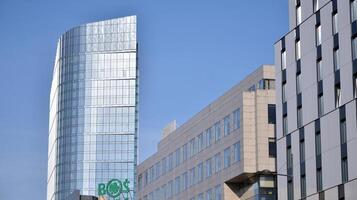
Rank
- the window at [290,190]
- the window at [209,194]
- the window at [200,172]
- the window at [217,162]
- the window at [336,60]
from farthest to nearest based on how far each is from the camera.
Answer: the window at [200,172] < the window at [209,194] < the window at [217,162] < the window at [290,190] < the window at [336,60]

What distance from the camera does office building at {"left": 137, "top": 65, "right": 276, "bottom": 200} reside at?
100625 millimetres

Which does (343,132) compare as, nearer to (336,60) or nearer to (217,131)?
(336,60)

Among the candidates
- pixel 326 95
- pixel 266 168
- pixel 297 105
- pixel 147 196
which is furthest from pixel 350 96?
pixel 147 196

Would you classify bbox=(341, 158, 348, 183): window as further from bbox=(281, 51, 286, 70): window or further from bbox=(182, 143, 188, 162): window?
bbox=(182, 143, 188, 162): window

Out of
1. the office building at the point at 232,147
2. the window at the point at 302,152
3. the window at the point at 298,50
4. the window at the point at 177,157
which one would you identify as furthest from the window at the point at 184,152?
the window at the point at 302,152

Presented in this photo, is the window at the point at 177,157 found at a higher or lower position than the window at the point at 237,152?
higher

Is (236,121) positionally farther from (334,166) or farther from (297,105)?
(334,166)

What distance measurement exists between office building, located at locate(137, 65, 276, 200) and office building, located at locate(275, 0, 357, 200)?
5875mm

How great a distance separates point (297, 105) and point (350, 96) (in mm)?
10417

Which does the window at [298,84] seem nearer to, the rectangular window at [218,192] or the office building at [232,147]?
the office building at [232,147]

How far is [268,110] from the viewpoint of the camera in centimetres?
10188

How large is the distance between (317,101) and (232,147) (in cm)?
2151

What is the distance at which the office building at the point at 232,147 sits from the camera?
10062 centimetres

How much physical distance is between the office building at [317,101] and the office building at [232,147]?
5.87 m
